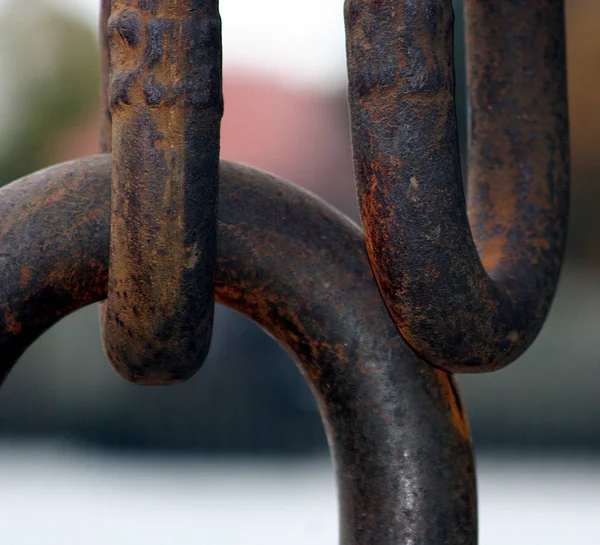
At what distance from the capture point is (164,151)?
0.47 m

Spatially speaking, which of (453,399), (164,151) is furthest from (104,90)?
(453,399)

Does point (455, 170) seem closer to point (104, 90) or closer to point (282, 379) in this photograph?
point (104, 90)

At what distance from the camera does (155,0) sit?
18.6 inches

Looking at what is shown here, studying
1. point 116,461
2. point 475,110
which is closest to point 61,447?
point 116,461

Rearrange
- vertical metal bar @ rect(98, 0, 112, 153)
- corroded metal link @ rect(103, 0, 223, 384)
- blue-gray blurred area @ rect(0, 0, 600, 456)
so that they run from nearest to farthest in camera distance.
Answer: corroded metal link @ rect(103, 0, 223, 384)
vertical metal bar @ rect(98, 0, 112, 153)
blue-gray blurred area @ rect(0, 0, 600, 456)

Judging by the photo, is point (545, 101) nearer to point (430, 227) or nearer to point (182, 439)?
point (430, 227)

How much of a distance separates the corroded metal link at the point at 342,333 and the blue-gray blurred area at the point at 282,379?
3902 millimetres

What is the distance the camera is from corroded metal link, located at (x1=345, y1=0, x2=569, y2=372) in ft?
1.60

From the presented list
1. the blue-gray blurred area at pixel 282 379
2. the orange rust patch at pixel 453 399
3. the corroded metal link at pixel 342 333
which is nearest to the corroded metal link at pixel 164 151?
the corroded metal link at pixel 342 333

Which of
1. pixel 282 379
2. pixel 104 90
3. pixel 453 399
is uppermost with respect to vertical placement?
pixel 282 379

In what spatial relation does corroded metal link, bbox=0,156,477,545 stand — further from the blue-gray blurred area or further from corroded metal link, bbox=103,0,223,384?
the blue-gray blurred area

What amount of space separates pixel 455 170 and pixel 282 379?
4.51 m

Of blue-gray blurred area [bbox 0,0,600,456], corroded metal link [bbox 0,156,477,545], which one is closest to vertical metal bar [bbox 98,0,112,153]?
corroded metal link [bbox 0,156,477,545]

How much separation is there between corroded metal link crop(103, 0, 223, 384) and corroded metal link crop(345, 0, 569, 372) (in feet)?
0.25
